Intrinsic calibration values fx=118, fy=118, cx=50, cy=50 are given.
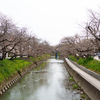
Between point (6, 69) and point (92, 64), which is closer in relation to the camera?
point (6, 69)

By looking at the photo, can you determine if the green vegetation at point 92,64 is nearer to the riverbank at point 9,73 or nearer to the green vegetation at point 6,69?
the riverbank at point 9,73

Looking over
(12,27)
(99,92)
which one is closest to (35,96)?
(99,92)

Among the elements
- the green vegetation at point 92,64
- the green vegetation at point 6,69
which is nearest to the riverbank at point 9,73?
the green vegetation at point 6,69

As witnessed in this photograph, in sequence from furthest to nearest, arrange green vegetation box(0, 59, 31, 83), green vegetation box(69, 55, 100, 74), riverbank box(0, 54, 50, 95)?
green vegetation box(69, 55, 100, 74) < green vegetation box(0, 59, 31, 83) < riverbank box(0, 54, 50, 95)

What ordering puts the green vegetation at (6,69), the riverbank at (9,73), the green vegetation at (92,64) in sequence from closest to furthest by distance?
the riverbank at (9,73)
the green vegetation at (6,69)
the green vegetation at (92,64)

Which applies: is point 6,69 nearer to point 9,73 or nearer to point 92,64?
point 9,73

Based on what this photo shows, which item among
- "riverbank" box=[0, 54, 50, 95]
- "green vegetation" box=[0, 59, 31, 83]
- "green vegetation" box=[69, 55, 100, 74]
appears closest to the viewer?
"riverbank" box=[0, 54, 50, 95]

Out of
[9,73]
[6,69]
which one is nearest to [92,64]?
[9,73]

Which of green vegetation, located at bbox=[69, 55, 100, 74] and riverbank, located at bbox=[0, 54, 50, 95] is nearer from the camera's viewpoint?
riverbank, located at bbox=[0, 54, 50, 95]

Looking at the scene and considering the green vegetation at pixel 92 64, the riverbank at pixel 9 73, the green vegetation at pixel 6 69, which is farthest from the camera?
the green vegetation at pixel 92 64

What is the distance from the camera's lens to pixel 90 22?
10641mm

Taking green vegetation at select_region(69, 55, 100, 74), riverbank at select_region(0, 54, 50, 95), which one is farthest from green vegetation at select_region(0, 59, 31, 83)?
green vegetation at select_region(69, 55, 100, 74)

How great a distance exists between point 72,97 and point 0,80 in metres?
6.32

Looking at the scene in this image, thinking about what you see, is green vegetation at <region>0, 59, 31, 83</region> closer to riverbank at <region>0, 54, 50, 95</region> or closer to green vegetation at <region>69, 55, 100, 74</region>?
riverbank at <region>0, 54, 50, 95</region>
